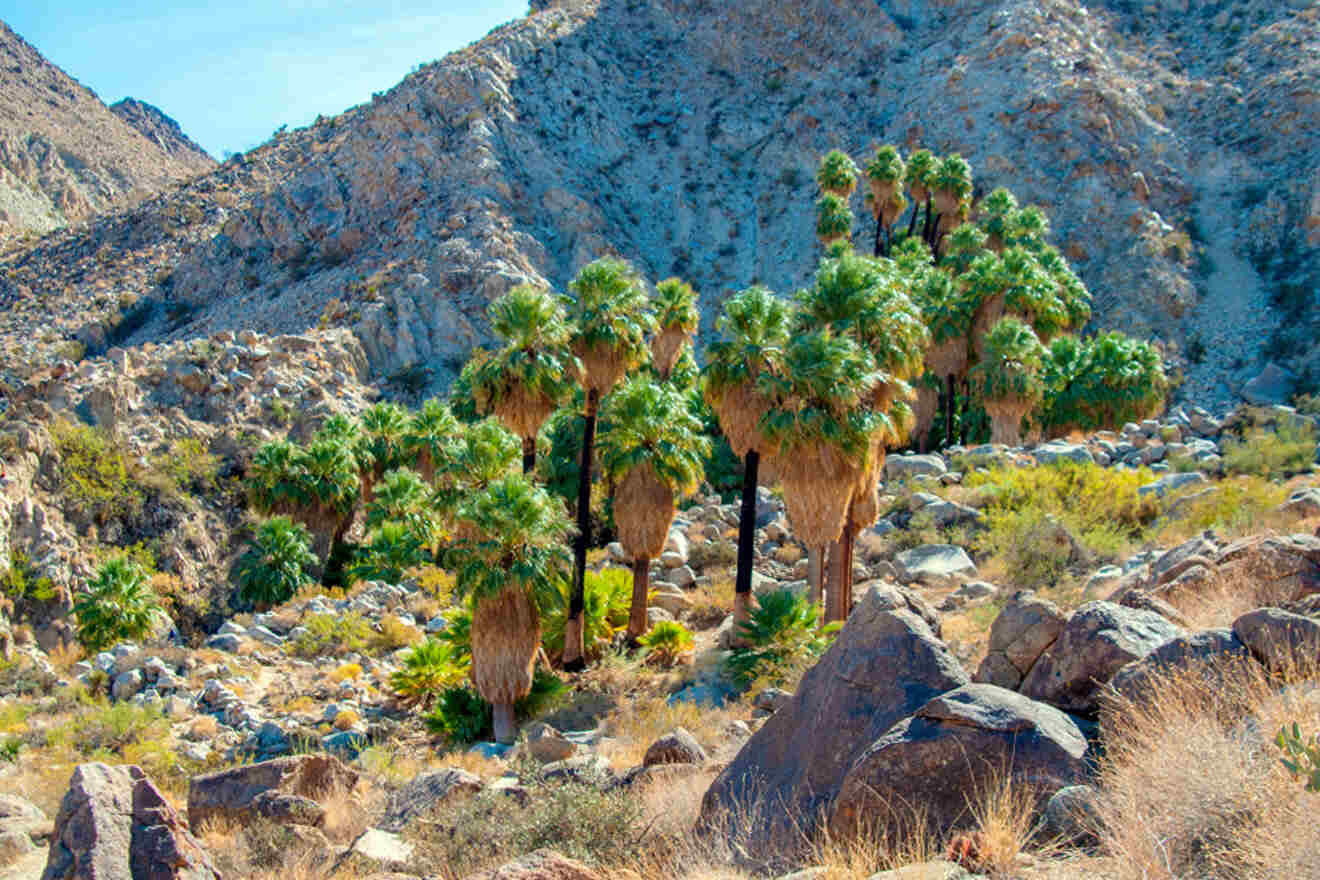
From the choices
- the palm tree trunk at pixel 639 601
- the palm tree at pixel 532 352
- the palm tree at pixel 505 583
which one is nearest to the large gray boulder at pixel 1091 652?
the palm tree at pixel 505 583

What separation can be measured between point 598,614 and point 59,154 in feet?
275

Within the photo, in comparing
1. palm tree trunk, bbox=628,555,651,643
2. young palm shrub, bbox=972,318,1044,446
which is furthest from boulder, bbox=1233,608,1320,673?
young palm shrub, bbox=972,318,1044,446

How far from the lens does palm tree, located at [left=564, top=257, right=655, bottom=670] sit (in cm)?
2442

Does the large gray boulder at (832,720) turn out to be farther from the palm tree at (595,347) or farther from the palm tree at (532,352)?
the palm tree at (532,352)

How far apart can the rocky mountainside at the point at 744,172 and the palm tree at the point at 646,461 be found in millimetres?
26464

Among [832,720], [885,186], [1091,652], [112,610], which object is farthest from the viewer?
[885,186]

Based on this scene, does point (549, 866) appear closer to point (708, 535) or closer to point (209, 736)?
point (209, 736)

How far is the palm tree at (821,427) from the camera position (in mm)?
20234

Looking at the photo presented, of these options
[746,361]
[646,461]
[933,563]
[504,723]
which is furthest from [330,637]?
[933,563]

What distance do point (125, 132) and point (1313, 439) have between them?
342ft

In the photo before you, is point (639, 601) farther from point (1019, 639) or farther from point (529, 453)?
point (1019, 639)

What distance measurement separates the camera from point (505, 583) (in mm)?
20391

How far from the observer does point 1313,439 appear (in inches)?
1180

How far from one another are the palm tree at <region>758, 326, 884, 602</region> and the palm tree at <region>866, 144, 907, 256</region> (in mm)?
33533
